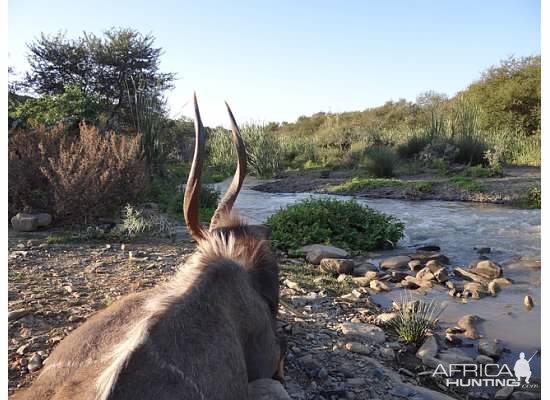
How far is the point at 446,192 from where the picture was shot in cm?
1378

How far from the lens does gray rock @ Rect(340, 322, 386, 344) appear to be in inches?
171

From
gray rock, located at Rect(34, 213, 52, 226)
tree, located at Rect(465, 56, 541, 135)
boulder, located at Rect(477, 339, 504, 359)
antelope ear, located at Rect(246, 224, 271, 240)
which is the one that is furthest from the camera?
tree, located at Rect(465, 56, 541, 135)

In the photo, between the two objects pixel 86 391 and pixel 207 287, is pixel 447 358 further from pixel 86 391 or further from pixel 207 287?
pixel 86 391

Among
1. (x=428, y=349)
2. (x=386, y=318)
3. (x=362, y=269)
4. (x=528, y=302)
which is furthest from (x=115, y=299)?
(x=528, y=302)

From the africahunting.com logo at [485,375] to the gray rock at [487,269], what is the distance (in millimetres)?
2522

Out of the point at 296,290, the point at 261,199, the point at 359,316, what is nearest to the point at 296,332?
the point at 359,316

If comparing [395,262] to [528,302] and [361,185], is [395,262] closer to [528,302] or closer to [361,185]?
[528,302]

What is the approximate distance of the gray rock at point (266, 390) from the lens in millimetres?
2580

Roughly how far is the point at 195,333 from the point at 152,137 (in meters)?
10.6

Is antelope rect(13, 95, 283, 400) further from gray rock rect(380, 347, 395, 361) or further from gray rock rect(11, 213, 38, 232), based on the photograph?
gray rock rect(11, 213, 38, 232)

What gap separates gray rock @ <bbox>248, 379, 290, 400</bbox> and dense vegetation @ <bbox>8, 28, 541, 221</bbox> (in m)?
6.05

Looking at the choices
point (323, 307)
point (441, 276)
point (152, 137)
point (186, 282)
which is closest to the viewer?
point (186, 282)

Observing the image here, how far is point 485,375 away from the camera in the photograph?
402 cm

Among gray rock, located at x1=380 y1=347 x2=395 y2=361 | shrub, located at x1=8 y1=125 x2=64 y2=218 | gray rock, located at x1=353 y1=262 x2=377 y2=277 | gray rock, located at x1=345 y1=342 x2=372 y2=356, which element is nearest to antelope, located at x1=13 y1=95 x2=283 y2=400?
gray rock, located at x1=345 y1=342 x2=372 y2=356
